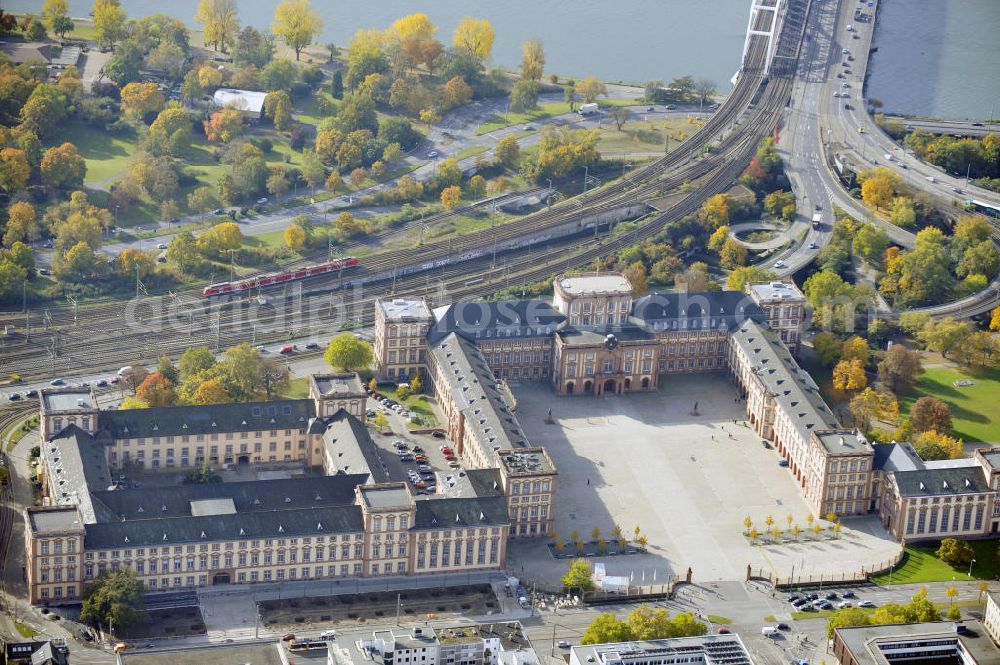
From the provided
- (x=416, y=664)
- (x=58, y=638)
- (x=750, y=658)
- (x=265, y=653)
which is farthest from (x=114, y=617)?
(x=750, y=658)

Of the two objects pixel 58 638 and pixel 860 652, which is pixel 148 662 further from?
pixel 860 652

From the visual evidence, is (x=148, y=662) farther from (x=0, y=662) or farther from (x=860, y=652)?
(x=860, y=652)

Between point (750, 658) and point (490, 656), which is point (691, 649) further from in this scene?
point (490, 656)

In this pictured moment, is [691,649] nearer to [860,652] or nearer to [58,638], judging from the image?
[860,652]

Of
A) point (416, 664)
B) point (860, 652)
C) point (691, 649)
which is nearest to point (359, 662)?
point (416, 664)

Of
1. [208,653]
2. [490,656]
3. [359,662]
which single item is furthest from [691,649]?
[208,653]

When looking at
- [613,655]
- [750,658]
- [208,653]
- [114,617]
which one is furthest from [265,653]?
[750,658]
